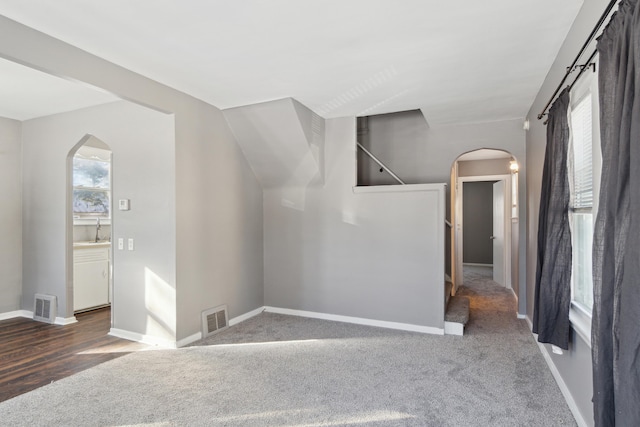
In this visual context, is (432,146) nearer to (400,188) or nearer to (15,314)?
(400,188)

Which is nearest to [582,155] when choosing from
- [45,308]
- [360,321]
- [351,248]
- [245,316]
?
[351,248]

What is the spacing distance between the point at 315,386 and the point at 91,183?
4678mm

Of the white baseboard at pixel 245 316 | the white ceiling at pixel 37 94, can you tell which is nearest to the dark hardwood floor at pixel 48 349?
the white baseboard at pixel 245 316

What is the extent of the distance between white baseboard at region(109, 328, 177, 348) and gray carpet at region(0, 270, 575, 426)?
15cm

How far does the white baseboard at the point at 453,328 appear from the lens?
3829mm

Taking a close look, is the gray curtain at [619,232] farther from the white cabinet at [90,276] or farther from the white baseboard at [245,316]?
the white cabinet at [90,276]

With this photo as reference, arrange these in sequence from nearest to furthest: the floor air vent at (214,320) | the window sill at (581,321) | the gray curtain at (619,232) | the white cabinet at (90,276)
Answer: the gray curtain at (619,232) → the window sill at (581,321) → the floor air vent at (214,320) → the white cabinet at (90,276)

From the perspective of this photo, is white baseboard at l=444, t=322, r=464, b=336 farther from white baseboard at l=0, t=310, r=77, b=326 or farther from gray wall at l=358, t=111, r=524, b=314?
white baseboard at l=0, t=310, r=77, b=326

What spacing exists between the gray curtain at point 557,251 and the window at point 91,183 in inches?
220

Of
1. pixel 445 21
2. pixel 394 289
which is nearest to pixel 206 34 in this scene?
pixel 445 21

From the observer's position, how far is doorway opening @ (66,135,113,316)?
4.27m

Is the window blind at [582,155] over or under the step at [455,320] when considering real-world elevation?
over

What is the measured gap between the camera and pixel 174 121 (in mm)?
3432

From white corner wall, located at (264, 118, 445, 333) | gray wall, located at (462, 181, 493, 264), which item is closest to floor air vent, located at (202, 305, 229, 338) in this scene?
white corner wall, located at (264, 118, 445, 333)
